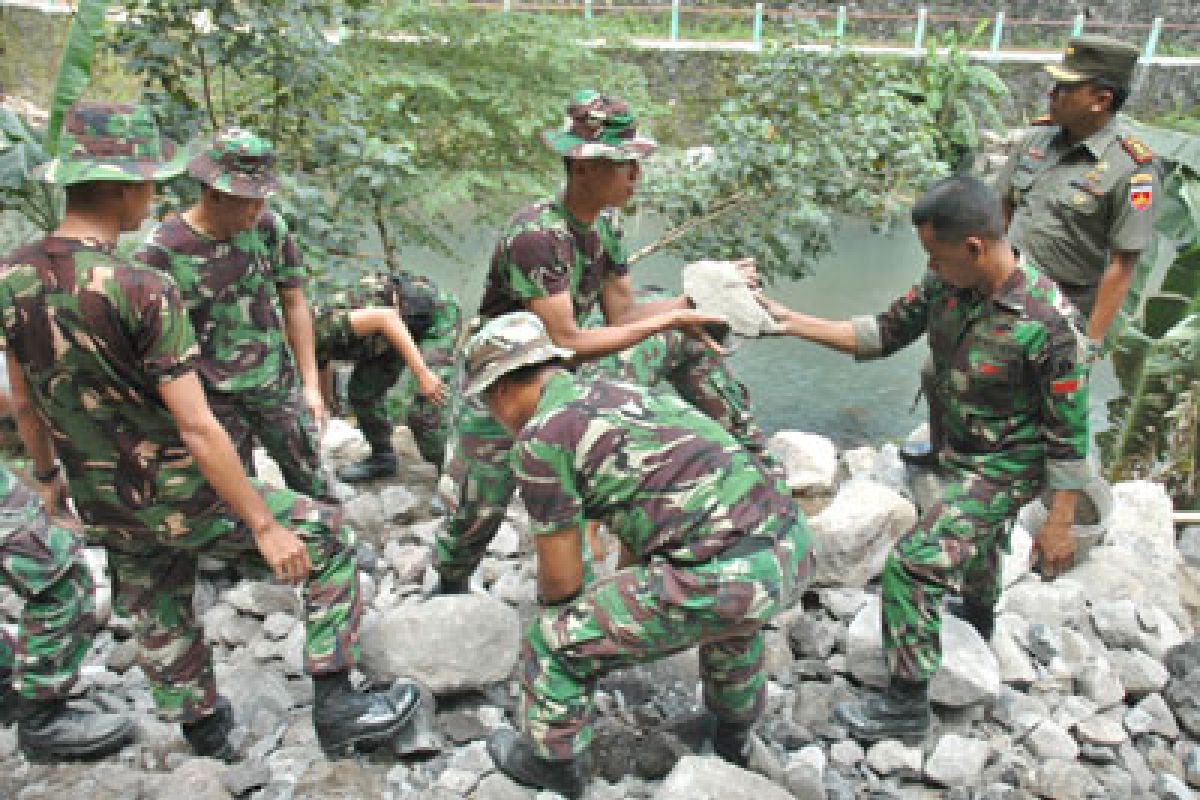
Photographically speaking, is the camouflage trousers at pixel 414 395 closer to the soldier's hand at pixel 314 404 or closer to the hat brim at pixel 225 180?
the soldier's hand at pixel 314 404

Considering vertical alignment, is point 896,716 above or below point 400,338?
below

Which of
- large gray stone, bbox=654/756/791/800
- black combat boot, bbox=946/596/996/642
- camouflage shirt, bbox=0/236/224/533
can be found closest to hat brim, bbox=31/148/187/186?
camouflage shirt, bbox=0/236/224/533

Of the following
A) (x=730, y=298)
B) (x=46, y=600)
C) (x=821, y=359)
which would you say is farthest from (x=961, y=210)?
(x=821, y=359)

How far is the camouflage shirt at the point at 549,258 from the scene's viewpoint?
11.0ft

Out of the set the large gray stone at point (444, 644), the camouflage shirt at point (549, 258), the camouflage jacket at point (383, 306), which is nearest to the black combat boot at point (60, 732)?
the large gray stone at point (444, 644)

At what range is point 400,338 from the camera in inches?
166

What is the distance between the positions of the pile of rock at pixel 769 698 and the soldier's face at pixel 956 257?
131cm

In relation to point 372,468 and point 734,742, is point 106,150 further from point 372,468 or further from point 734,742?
point 372,468

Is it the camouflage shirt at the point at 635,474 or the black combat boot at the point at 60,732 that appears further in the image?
the black combat boot at the point at 60,732

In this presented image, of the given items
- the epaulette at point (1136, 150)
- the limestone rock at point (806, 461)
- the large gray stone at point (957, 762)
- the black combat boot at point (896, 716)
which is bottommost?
the limestone rock at point (806, 461)

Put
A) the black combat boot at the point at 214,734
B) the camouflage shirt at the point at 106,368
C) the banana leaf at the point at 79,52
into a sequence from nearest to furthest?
the camouflage shirt at the point at 106,368 < the black combat boot at the point at 214,734 < the banana leaf at the point at 79,52

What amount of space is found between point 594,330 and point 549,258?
0.32 metres

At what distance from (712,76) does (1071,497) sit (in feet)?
53.2

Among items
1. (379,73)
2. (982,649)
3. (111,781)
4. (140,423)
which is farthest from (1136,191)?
(379,73)
